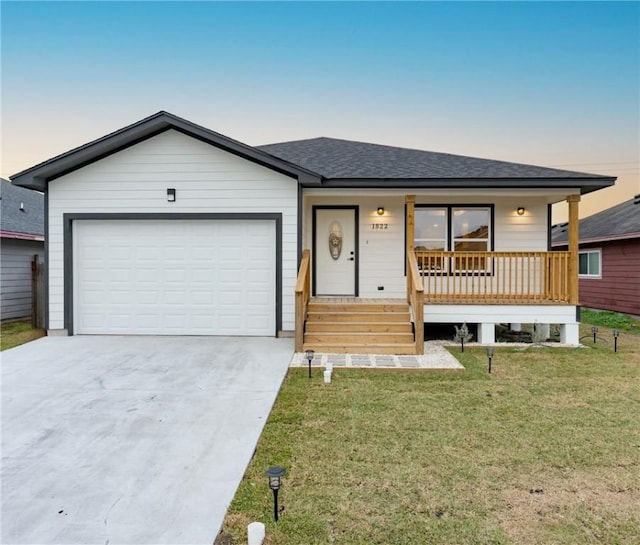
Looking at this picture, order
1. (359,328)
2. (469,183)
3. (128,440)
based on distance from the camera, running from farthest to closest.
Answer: (469,183), (359,328), (128,440)

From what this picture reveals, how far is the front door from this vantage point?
9125 mm

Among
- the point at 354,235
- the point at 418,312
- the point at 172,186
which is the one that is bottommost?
the point at 418,312

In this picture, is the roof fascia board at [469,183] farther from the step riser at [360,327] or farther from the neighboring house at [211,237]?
the step riser at [360,327]

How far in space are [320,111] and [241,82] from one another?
130 inches

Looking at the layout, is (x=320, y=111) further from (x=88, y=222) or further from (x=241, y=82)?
(x=88, y=222)

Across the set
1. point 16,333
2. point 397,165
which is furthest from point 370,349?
point 16,333

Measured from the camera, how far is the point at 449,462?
306 cm

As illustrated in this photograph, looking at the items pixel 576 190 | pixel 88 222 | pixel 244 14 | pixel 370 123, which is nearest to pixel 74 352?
pixel 88 222

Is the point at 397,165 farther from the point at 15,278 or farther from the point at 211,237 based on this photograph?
the point at 15,278

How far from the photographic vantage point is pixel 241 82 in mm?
14398

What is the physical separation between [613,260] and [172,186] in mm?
13206

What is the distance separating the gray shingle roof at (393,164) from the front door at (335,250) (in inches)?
40.8

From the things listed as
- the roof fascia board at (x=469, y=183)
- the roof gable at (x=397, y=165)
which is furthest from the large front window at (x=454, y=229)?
the roof fascia board at (x=469, y=183)

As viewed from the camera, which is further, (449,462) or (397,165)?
(397,165)
